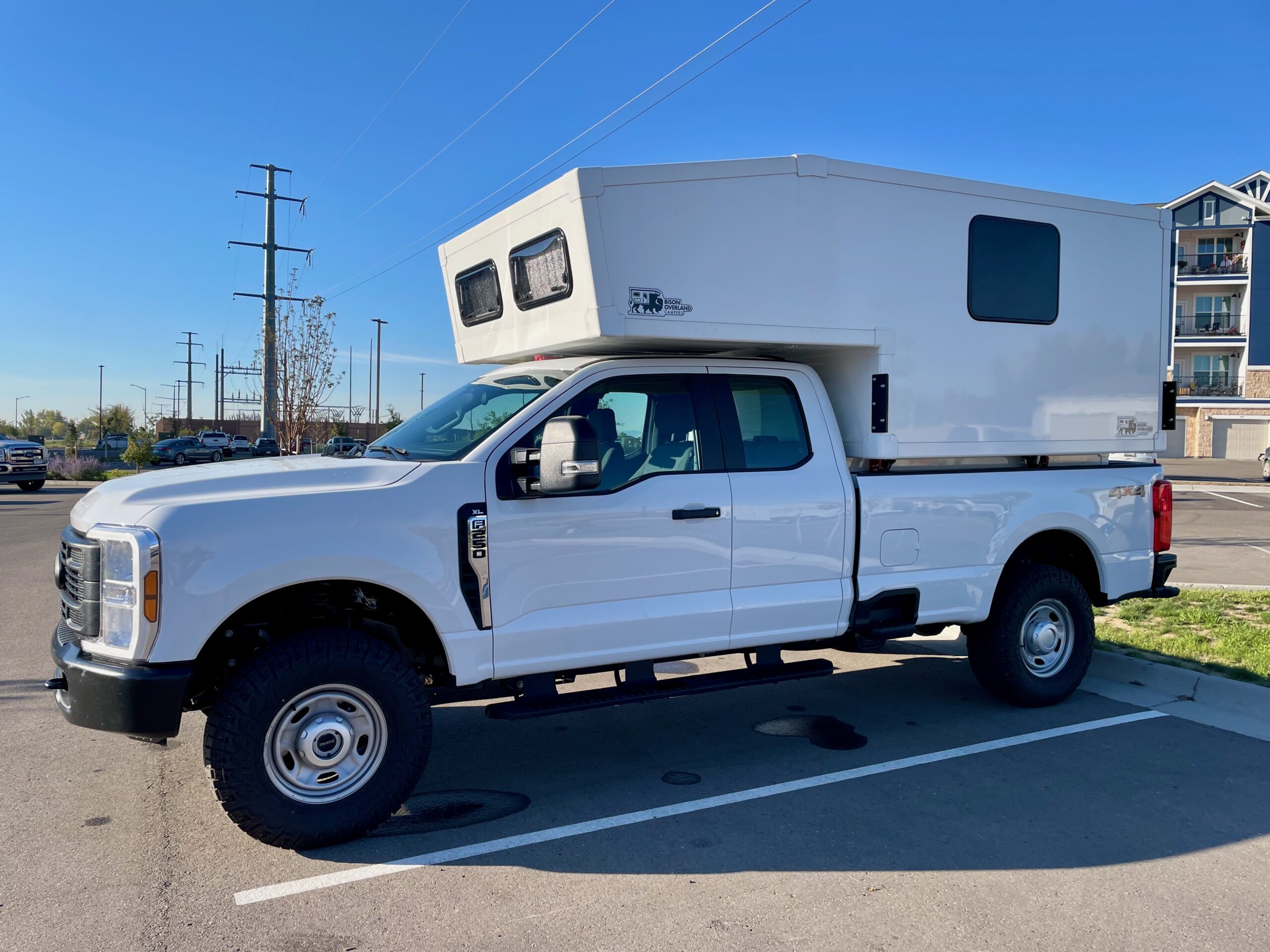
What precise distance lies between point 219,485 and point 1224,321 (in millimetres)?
63075

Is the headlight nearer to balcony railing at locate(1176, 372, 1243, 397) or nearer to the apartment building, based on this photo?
the apartment building

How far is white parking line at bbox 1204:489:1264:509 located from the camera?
70.1ft

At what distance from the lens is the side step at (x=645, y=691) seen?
4.48 m

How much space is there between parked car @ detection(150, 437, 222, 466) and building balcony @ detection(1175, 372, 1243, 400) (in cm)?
5489

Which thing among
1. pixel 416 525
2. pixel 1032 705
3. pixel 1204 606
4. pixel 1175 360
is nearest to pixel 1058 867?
pixel 1032 705

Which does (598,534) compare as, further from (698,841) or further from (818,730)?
(818,730)

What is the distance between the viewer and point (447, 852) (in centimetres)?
404

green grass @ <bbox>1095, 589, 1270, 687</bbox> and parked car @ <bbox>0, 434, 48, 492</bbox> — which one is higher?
parked car @ <bbox>0, 434, 48, 492</bbox>

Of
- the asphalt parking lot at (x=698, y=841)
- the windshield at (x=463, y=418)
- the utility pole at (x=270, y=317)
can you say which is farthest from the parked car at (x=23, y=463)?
the windshield at (x=463, y=418)

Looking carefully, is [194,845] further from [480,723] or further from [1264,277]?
[1264,277]

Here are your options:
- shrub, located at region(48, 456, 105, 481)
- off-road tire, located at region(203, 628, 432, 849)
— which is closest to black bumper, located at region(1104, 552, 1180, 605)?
off-road tire, located at region(203, 628, 432, 849)

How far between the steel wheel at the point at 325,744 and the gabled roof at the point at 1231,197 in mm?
60391

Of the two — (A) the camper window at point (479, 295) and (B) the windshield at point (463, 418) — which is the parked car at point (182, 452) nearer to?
(A) the camper window at point (479, 295)

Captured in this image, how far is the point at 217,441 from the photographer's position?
2266 inches
